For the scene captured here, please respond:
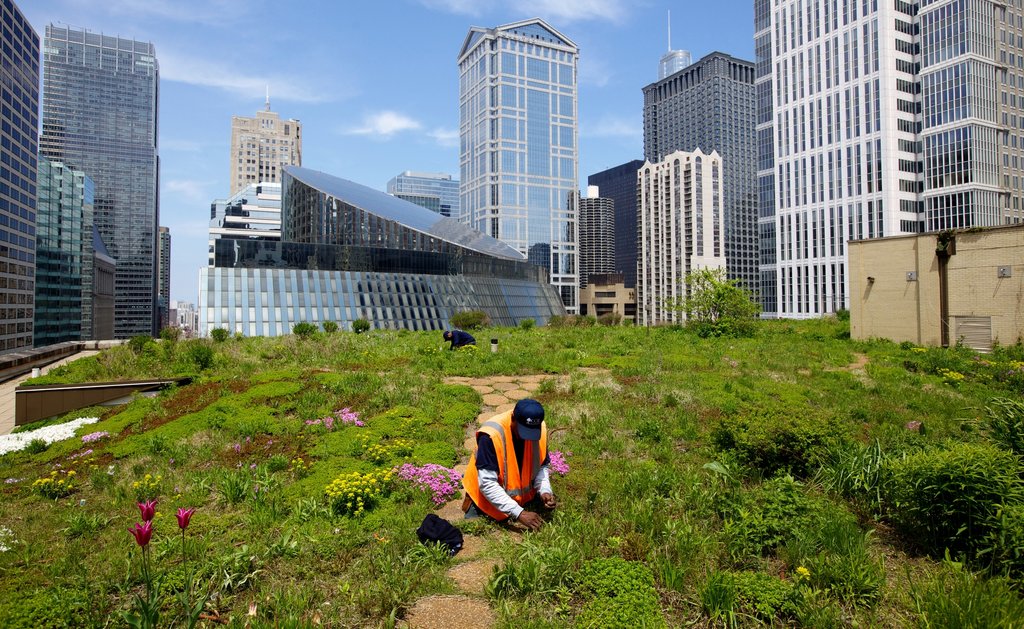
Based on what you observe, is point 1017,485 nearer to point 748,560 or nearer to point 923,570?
point 923,570

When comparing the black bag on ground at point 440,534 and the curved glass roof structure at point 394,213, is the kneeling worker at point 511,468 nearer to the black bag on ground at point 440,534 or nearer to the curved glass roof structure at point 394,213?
the black bag on ground at point 440,534

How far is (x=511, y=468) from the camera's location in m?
6.30

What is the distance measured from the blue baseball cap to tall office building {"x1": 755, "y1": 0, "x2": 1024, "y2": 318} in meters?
88.2

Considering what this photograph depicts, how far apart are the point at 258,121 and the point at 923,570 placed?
211426mm

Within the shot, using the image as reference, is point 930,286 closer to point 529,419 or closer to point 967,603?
point 967,603

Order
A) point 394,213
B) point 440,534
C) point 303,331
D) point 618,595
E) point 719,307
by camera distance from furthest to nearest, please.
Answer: point 394,213 < point 719,307 < point 303,331 < point 440,534 < point 618,595

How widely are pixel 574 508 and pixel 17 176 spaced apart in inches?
4151

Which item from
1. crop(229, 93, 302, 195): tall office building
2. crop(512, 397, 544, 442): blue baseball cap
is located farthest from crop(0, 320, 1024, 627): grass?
crop(229, 93, 302, 195): tall office building

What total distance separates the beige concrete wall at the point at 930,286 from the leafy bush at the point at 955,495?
2063 centimetres

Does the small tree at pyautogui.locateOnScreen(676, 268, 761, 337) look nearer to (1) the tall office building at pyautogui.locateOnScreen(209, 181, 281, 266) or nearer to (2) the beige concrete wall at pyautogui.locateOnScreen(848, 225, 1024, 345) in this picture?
(2) the beige concrete wall at pyautogui.locateOnScreen(848, 225, 1024, 345)

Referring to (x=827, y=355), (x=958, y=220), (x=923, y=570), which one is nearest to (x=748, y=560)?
(x=923, y=570)

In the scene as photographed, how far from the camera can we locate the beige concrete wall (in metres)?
20.7

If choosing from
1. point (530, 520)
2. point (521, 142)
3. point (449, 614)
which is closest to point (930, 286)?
point (530, 520)

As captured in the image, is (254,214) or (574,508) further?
(254,214)
